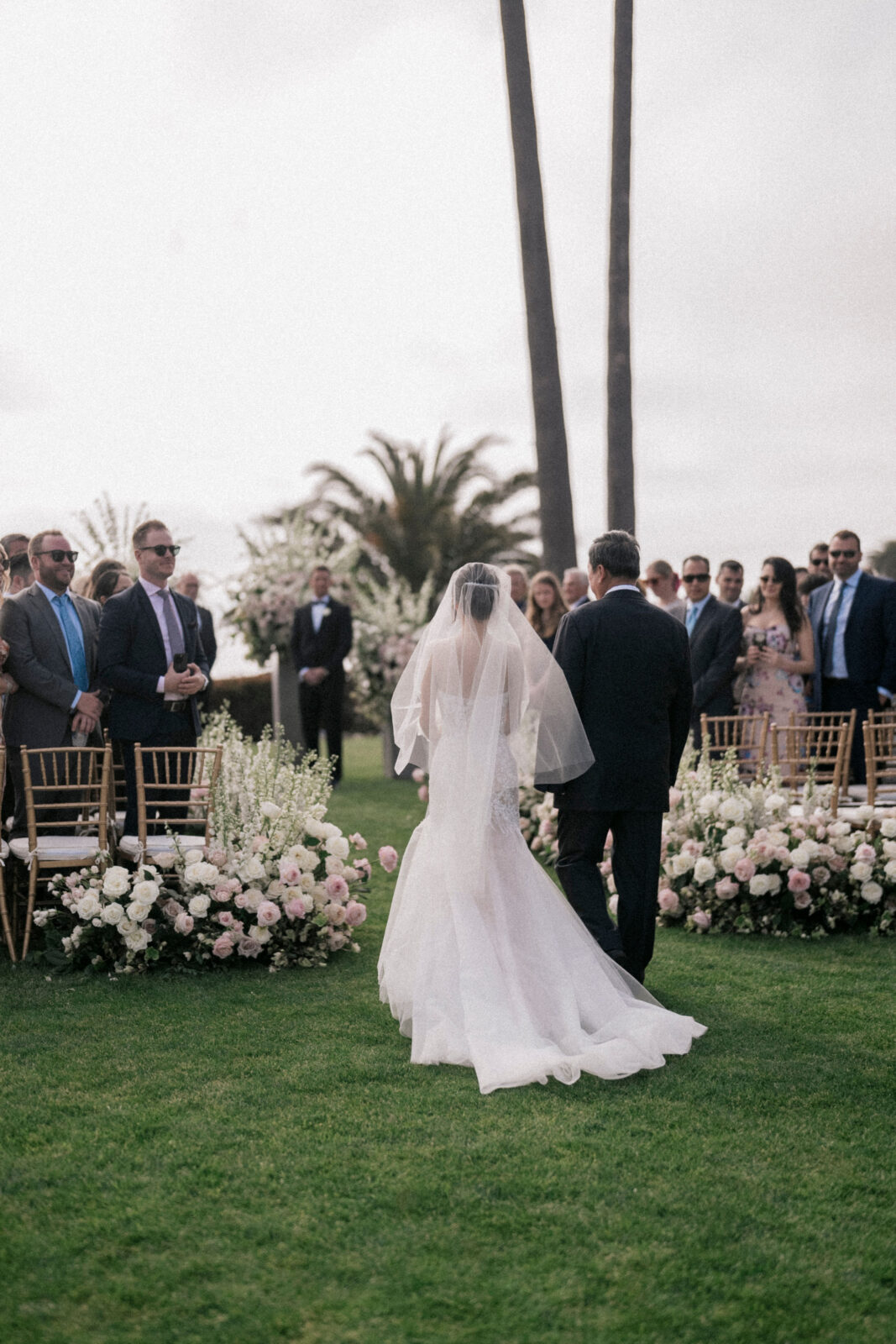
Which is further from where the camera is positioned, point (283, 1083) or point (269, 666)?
point (269, 666)

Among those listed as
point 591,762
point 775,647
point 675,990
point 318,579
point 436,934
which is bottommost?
point 675,990

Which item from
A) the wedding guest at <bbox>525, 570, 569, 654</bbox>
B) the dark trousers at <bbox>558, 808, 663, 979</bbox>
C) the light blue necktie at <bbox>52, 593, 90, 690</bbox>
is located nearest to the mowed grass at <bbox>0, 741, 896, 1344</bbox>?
the dark trousers at <bbox>558, 808, 663, 979</bbox>

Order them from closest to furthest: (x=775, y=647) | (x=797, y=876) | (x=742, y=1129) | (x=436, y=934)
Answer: (x=742, y=1129) < (x=436, y=934) < (x=797, y=876) < (x=775, y=647)

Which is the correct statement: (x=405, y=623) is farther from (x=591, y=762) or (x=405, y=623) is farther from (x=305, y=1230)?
(x=305, y=1230)

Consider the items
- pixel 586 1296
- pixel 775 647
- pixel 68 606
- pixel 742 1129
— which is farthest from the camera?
pixel 775 647

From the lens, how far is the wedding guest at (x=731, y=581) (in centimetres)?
983

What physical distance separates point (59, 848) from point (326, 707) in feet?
24.6

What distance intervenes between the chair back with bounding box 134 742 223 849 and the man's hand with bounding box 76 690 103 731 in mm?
362

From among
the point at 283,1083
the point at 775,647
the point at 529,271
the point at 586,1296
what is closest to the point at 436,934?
the point at 283,1083

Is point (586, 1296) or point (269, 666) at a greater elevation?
point (269, 666)

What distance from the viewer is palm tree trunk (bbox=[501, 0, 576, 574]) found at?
1096 centimetres

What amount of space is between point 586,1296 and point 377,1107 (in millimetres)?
1387

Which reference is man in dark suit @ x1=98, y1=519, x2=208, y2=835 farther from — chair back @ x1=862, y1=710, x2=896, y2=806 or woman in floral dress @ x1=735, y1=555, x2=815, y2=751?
woman in floral dress @ x1=735, y1=555, x2=815, y2=751

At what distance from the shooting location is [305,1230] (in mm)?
3219
